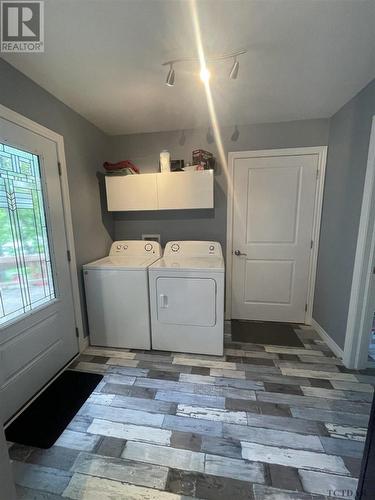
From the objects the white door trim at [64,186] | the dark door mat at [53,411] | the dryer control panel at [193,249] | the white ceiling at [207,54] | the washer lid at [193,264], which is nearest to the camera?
the white ceiling at [207,54]

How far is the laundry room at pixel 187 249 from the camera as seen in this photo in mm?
1162

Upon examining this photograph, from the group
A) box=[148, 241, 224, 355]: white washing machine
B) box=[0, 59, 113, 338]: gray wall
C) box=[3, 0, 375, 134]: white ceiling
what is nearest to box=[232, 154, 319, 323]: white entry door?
box=[3, 0, 375, 134]: white ceiling

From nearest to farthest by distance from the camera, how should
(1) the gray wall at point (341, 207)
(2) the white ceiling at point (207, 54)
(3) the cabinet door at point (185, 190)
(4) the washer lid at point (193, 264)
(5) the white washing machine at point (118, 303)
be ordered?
(2) the white ceiling at point (207, 54), (1) the gray wall at point (341, 207), (4) the washer lid at point (193, 264), (5) the white washing machine at point (118, 303), (3) the cabinet door at point (185, 190)

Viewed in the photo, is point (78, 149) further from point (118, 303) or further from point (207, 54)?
point (118, 303)

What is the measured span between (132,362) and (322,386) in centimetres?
166

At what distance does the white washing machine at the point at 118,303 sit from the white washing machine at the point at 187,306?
10 cm

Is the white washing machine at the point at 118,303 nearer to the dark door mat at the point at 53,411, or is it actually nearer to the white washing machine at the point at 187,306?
the white washing machine at the point at 187,306

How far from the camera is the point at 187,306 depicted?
208 centimetres

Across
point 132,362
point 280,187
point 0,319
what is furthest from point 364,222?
point 0,319

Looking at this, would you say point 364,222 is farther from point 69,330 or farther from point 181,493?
point 69,330

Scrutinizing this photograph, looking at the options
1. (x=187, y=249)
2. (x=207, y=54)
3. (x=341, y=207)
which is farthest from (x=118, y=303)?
(x=341, y=207)

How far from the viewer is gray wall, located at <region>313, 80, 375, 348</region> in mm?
1804

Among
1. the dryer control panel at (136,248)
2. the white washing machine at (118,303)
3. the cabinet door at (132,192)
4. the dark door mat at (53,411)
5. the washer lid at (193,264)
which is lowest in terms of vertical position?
the dark door mat at (53,411)

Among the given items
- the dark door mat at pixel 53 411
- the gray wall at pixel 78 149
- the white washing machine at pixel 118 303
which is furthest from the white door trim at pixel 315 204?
the dark door mat at pixel 53 411
